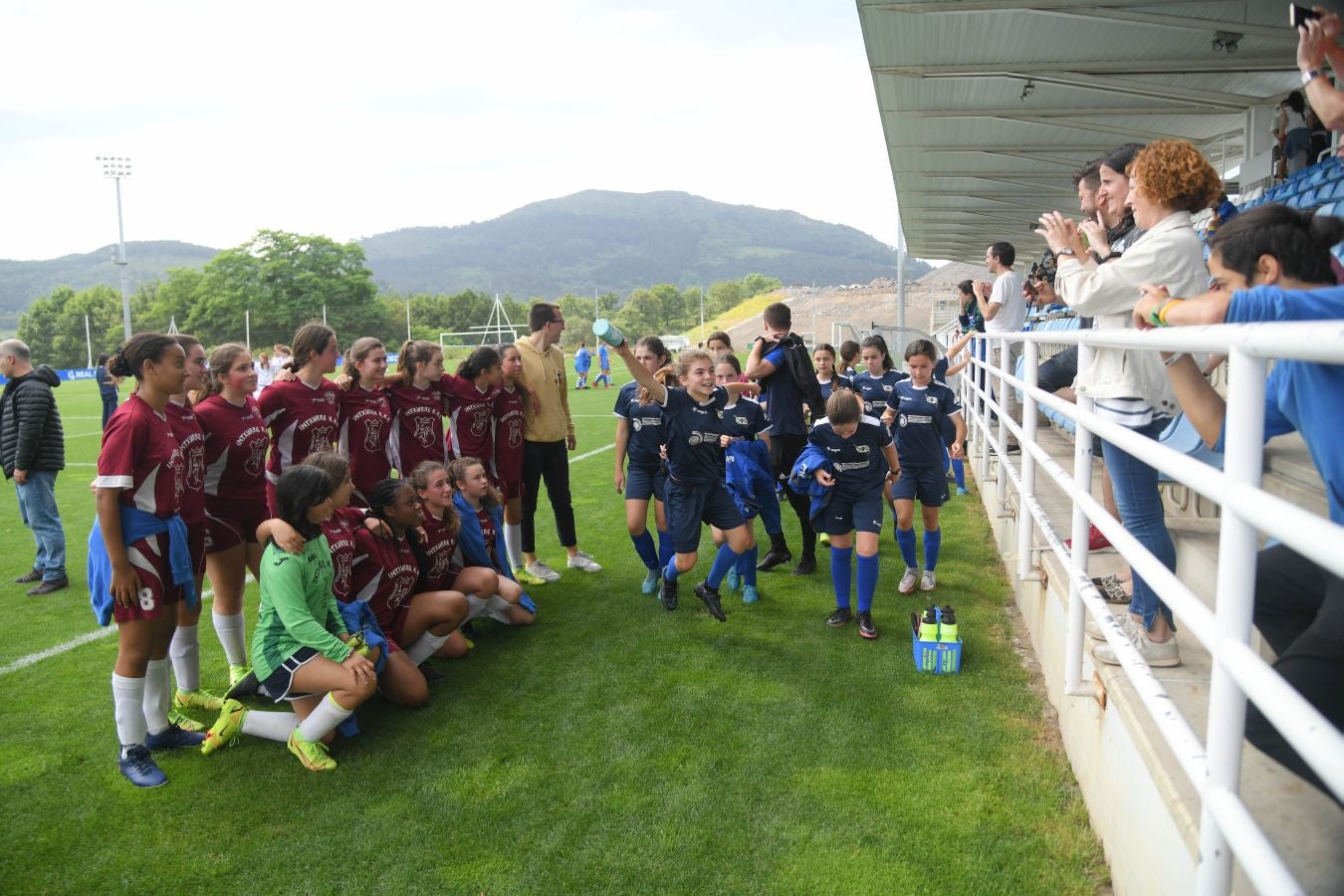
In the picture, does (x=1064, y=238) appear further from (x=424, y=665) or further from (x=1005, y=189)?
(x=1005, y=189)

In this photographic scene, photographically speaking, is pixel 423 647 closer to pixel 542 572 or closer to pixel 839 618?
pixel 542 572

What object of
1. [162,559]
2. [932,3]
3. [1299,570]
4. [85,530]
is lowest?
[85,530]

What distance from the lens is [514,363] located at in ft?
20.0

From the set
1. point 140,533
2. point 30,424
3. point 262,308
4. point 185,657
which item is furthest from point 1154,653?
point 262,308

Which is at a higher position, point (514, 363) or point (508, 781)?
point (514, 363)

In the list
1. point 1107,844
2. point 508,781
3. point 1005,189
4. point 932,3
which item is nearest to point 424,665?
point 508,781

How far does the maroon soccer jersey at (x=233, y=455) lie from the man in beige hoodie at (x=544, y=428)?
2051mm

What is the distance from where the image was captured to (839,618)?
5.29 metres

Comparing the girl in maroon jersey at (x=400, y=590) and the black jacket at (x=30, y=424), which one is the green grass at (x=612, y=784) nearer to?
the girl in maroon jersey at (x=400, y=590)

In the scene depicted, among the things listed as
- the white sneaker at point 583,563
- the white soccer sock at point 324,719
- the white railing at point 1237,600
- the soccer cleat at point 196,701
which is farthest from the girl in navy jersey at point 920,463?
the soccer cleat at point 196,701

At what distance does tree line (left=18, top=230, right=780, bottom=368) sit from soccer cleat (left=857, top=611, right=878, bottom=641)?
7233cm

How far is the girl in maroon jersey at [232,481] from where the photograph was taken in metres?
4.45

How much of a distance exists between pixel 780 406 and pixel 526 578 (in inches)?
89.1

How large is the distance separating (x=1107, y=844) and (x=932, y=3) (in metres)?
6.55
